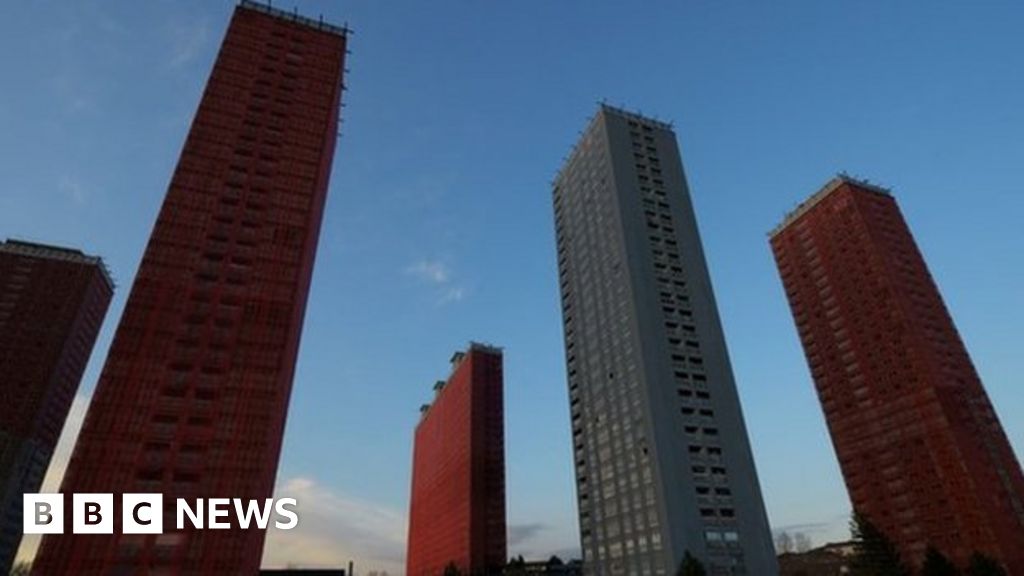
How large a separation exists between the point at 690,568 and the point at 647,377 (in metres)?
28.4

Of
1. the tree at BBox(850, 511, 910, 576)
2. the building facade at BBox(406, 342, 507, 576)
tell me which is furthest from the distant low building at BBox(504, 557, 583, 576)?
the tree at BBox(850, 511, 910, 576)

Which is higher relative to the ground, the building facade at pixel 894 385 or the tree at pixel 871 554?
the building facade at pixel 894 385

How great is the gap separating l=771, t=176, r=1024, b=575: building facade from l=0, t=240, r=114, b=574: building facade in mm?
180101

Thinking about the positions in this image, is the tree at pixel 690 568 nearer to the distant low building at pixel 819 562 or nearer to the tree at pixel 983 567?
the tree at pixel 983 567

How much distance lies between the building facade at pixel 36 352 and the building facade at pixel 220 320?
98416 millimetres

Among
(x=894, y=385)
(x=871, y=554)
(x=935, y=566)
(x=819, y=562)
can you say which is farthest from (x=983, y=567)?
(x=819, y=562)

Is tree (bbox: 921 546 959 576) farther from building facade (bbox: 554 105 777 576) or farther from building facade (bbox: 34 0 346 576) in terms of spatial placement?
building facade (bbox: 34 0 346 576)

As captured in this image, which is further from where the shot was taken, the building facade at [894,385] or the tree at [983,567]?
the building facade at [894,385]

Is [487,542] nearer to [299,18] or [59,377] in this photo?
[59,377]

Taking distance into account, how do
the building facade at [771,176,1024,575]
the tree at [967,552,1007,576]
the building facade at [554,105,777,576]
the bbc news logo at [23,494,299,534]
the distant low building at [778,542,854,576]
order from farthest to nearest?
the distant low building at [778,542,854,576], the building facade at [771,176,1024,575], the tree at [967,552,1007,576], the building facade at [554,105,777,576], the bbc news logo at [23,494,299,534]

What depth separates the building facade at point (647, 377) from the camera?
88.9 meters

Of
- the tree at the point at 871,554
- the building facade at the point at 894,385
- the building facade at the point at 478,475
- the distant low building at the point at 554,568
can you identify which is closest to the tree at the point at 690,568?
the tree at the point at 871,554

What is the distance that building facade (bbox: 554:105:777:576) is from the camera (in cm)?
8888

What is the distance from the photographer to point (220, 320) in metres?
83.3
